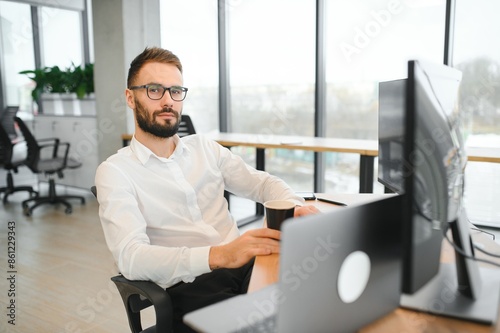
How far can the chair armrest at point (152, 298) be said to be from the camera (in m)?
1.04

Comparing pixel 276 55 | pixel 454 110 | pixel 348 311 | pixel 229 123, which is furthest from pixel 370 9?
pixel 348 311

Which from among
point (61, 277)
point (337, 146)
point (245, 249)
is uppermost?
point (337, 146)

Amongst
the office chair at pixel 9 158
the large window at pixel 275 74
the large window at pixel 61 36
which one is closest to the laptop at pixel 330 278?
the large window at pixel 275 74

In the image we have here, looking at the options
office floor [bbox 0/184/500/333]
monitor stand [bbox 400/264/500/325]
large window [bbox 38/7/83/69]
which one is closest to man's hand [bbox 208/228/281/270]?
monitor stand [bbox 400/264/500/325]

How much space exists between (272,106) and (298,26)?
90cm

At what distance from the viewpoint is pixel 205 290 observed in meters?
1.30

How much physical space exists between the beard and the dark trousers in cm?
52

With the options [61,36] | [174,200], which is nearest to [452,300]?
[174,200]

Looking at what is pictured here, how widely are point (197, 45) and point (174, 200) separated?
13.1ft

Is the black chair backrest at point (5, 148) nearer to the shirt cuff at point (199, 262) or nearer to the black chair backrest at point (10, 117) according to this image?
the black chair backrest at point (10, 117)

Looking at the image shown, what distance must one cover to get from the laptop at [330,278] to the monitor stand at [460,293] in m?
0.07

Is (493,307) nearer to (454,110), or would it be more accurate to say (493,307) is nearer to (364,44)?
(454,110)

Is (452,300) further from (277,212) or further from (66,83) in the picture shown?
(66,83)

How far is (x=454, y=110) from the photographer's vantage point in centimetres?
83
